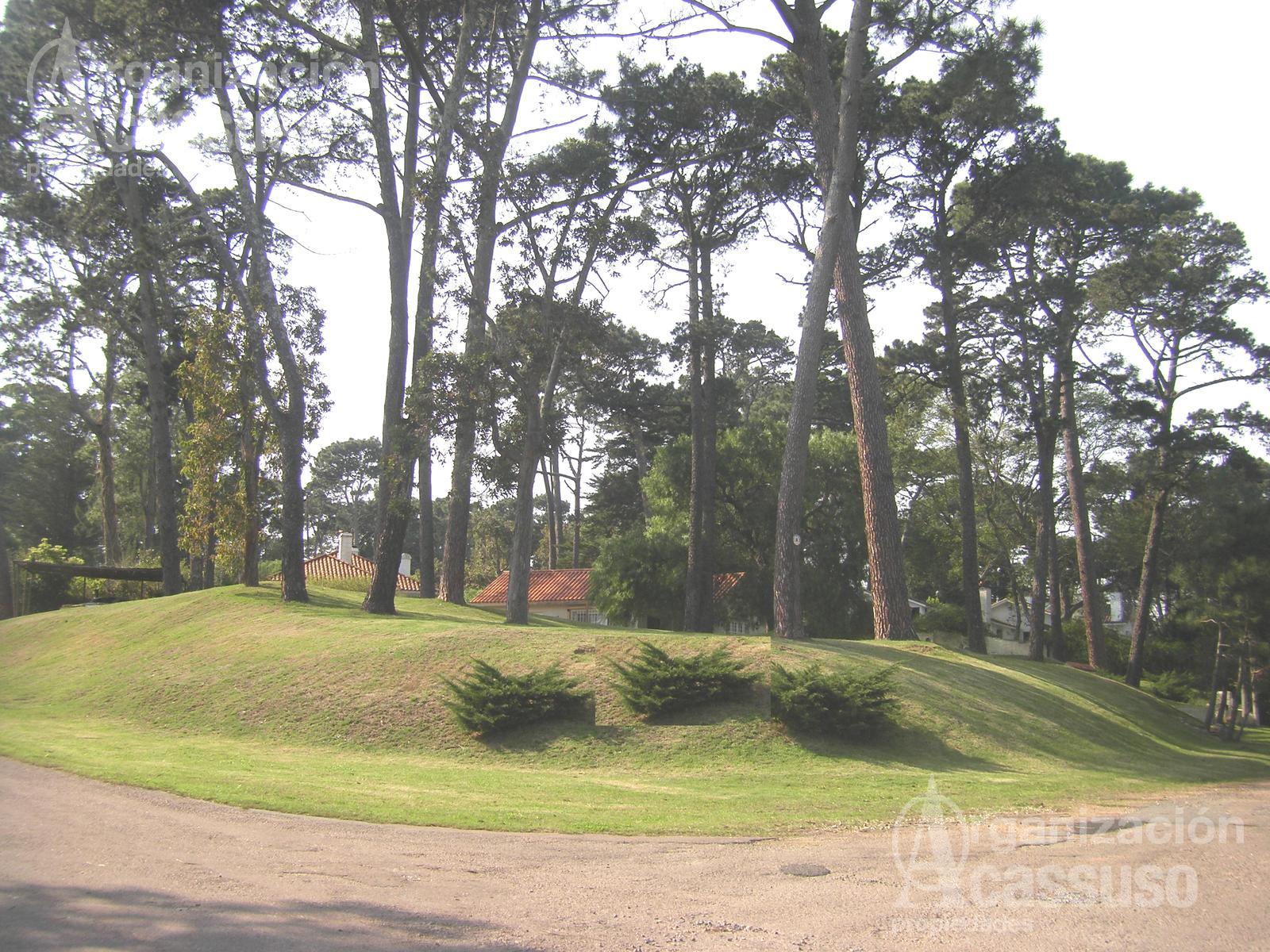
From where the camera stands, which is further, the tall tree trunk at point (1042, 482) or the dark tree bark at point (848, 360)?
the tall tree trunk at point (1042, 482)

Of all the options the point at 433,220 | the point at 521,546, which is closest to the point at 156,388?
the point at 433,220

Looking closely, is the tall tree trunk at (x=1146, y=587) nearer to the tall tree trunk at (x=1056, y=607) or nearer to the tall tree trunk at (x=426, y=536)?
the tall tree trunk at (x=1056, y=607)

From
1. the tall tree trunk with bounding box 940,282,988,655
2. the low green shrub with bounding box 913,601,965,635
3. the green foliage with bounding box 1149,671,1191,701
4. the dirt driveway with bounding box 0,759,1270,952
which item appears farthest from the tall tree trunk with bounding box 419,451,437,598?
the green foliage with bounding box 1149,671,1191,701

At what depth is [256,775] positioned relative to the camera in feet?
40.2

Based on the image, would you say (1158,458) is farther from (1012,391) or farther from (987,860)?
(987,860)

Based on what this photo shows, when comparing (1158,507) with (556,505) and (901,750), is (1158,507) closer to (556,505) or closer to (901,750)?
(901,750)

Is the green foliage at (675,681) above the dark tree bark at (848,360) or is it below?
below

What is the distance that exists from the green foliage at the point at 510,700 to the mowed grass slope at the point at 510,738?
271mm

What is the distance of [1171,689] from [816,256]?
31.1m

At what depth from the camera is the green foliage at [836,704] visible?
49.3ft

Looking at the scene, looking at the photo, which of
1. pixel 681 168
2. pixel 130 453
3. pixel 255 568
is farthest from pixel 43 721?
pixel 130 453

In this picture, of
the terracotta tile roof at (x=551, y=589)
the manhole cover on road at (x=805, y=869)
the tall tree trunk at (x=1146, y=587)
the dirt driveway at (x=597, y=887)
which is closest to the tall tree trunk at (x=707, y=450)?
the terracotta tile roof at (x=551, y=589)

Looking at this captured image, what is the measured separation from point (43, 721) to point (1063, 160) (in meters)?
31.8

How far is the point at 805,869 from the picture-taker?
7.79 m
